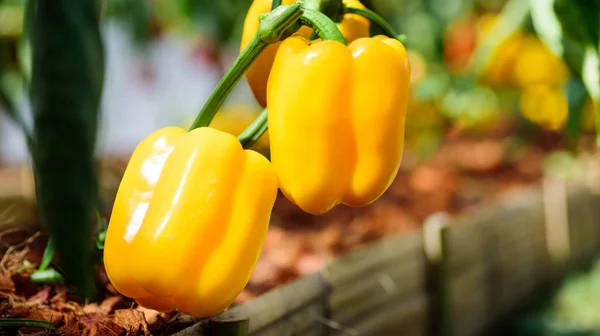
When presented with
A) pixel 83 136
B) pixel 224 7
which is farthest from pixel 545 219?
pixel 83 136

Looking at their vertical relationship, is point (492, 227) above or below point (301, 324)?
below

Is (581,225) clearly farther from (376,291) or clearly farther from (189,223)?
(189,223)

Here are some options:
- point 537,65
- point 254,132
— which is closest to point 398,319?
point 254,132

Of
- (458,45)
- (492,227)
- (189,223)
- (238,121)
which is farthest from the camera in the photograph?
(458,45)

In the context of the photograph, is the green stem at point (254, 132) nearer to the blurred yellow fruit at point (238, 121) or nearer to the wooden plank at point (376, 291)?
the wooden plank at point (376, 291)

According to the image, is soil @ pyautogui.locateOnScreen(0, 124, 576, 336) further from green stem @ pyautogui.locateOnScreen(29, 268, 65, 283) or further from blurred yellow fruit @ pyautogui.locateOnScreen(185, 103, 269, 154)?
blurred yellow fruit @ pyautogui.locateOnScreen(185, 103, 269, 154)

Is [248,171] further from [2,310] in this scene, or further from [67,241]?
[2,310]
